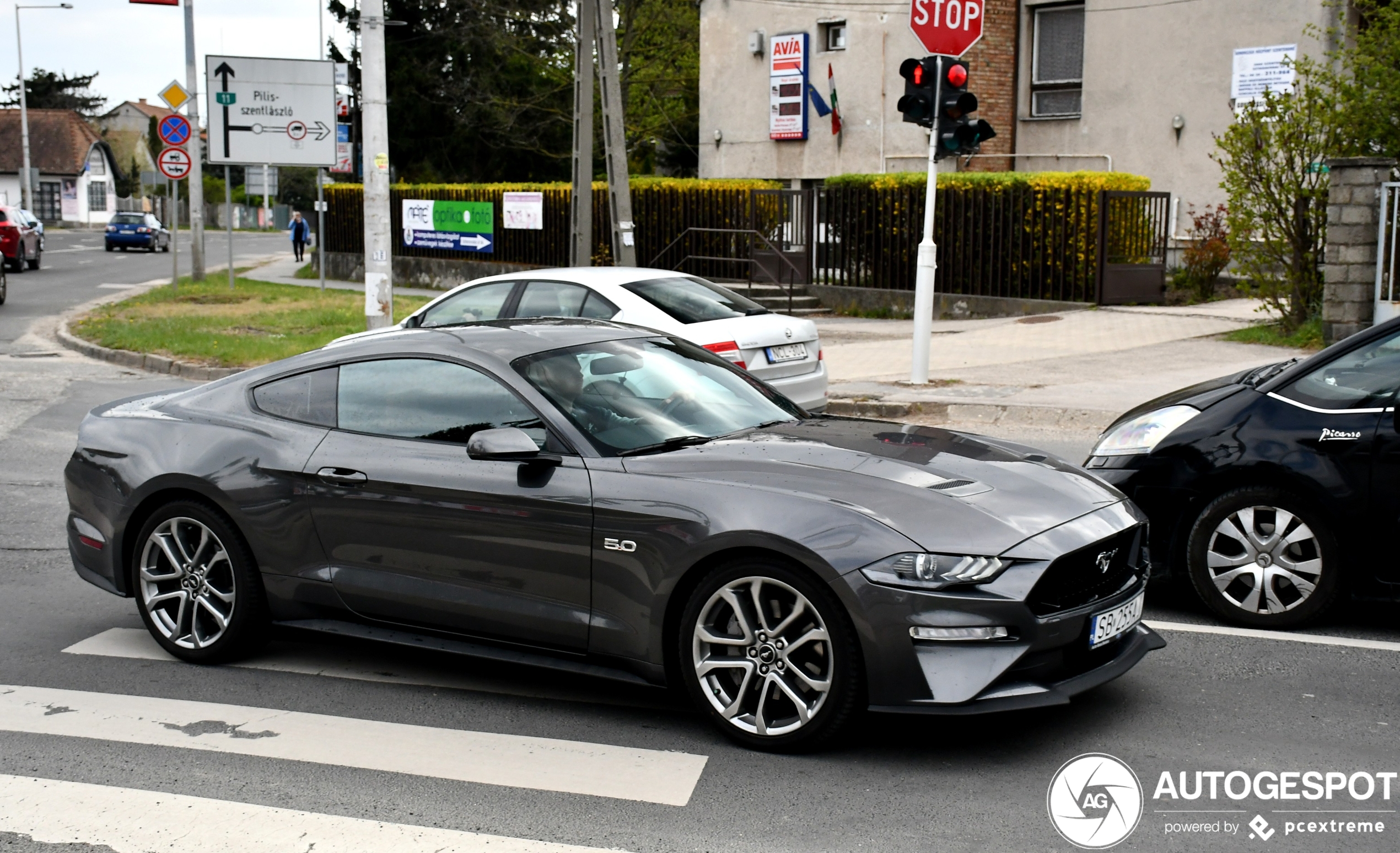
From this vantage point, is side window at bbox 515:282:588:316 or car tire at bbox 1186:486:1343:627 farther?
side window at bbox 515:282:588:316

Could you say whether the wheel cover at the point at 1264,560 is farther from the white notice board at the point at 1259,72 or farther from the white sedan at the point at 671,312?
the white notice board at the point at 1259,72

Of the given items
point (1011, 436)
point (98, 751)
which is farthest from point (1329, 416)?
point (1011, 436)

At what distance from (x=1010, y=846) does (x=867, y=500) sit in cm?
116

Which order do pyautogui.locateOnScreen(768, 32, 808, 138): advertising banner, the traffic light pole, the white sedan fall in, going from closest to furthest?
the white sedan < the traffic light pole < pyautogui.locateOnScreen(768, 32, 808, 138): advertising banner

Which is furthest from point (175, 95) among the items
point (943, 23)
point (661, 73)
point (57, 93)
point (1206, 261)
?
point (57, 93)

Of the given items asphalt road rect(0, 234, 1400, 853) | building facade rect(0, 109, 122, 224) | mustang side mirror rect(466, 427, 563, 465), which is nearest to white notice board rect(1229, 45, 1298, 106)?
asphalt road rect(0, 234, 1400, 853)

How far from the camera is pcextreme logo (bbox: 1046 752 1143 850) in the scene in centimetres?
395

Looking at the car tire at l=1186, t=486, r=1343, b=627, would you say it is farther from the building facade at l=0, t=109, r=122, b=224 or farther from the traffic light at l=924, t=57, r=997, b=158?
the building facade at l=0, t=109, r=122, b=224

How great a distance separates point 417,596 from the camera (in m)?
5.21

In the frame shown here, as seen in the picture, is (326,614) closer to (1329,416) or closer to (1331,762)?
(1331,762)

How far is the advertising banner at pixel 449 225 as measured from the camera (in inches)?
1297

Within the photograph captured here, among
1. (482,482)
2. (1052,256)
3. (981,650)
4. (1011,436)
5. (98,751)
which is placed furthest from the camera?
(1052,256)

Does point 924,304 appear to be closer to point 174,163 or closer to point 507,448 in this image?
point 507,448

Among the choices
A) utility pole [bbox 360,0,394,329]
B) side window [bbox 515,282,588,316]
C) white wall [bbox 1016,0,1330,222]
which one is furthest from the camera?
white wall [bbox 1016,0,1330,222]
